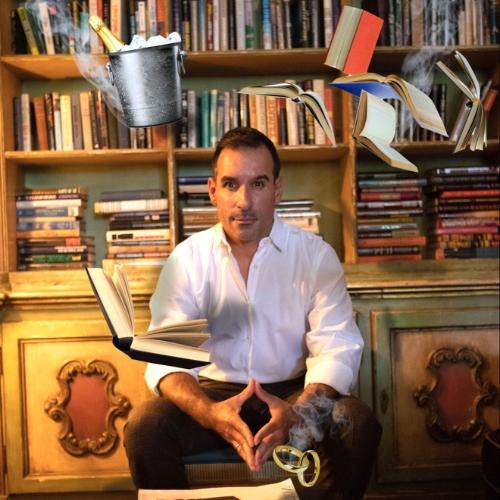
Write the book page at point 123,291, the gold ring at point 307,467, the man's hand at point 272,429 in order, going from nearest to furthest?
the book page at point 123,291
the gold ring at point 307,467
the man's hand at point 272,429

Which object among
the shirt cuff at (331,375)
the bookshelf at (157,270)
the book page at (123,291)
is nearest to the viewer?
the book page at (123,291)

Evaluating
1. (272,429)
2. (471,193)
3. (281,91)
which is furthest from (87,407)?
(281,91)

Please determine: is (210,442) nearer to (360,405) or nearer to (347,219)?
(360,405)

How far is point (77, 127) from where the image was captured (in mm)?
2314

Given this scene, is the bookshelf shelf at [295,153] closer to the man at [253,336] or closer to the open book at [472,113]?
the man at [253,336]

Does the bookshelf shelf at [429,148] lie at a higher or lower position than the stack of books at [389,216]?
higher

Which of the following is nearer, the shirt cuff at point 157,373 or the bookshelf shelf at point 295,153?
the shirt cuff at point 157,373

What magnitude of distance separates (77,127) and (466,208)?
138 centimetres

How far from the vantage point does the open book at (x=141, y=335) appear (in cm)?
84

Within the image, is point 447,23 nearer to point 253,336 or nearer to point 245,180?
point 245,180

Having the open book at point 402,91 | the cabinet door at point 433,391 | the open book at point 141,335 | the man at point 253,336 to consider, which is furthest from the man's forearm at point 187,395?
the open book at point 402,91

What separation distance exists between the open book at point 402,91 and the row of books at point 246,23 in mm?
1525

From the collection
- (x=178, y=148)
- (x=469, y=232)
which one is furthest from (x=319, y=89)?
(x=469, y=232)

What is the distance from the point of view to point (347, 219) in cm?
239
